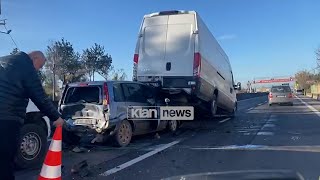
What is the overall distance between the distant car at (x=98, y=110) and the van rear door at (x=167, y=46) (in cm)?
245

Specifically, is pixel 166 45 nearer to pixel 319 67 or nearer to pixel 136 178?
pixel 136 178

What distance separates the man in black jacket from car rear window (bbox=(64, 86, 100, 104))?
562 cm

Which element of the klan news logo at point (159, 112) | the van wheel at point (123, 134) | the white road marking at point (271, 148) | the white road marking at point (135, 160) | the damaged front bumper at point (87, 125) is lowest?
the white road marking at point (135, 160)

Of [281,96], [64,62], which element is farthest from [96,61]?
[281,96]

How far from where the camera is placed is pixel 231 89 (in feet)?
66.1

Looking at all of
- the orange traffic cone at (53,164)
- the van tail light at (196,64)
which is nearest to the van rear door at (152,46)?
the van tail light at (196,64)

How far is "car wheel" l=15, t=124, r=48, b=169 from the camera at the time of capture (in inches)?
304

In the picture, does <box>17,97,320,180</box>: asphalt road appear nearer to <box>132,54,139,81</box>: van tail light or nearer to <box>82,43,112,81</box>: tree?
<box>132,54,139,81</box>: van tail light

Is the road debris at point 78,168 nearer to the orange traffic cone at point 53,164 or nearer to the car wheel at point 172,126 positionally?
the orange traffic cone at point 53,164

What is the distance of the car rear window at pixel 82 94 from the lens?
34.0 feet

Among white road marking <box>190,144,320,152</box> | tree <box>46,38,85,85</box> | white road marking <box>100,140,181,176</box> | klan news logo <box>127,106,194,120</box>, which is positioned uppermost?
tree <box>46,38,85,85</box>

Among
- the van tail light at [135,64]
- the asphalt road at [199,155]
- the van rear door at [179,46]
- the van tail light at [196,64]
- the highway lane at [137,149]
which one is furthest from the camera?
the van tail light at [135,64]

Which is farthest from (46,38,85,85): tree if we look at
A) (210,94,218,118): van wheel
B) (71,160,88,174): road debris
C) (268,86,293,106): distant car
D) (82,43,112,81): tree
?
(71,160,88,174): road debris

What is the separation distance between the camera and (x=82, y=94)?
10.5 metres
